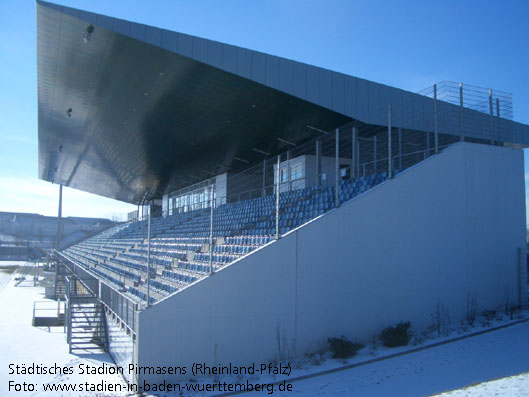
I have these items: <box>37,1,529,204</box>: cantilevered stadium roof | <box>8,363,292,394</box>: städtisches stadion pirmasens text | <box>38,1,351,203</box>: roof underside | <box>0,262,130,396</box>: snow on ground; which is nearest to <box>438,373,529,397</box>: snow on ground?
<box>8,363,292,394</box>: städtisches stadion pirmasens text

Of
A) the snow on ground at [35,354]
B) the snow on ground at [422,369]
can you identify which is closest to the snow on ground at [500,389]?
the snow on ground at [422,369]

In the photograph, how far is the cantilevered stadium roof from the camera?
9.72 metres

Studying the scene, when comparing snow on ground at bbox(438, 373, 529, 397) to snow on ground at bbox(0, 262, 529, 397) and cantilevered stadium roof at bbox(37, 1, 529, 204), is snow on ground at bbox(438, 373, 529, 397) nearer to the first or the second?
snow on ground at bbox(0, 262, 529, 397)

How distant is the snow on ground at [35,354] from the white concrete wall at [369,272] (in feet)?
5.53

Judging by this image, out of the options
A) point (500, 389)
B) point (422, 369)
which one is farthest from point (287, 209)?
point (500, 389)

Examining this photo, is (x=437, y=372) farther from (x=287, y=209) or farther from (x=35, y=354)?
(x=35, y=354)

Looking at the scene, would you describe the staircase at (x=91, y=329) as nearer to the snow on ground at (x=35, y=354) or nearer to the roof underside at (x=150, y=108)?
the snow on ground at (x=35, y=354)

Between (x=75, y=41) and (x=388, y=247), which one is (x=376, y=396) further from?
(x=75, y=41)

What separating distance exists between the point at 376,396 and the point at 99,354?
7.35m

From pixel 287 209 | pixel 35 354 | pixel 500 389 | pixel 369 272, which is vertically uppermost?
pixel 287 209

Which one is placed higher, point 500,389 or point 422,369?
point 500,389

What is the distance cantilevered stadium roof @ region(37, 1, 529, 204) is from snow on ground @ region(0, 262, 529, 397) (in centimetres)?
603

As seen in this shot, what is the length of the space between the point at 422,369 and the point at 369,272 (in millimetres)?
2047

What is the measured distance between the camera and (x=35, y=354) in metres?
10.8
